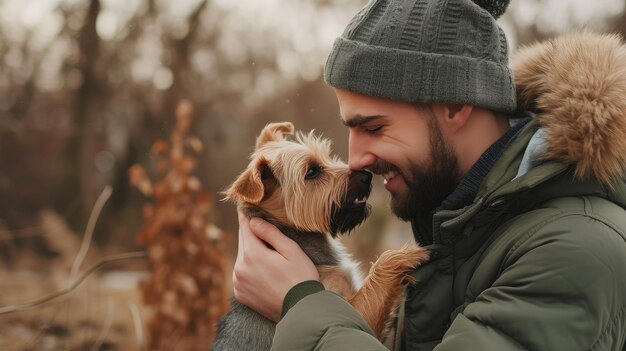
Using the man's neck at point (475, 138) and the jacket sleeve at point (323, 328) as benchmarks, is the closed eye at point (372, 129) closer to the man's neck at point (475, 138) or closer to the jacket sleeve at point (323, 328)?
the man's neck at point (475, 138)

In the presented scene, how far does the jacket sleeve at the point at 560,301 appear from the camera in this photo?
1.94m

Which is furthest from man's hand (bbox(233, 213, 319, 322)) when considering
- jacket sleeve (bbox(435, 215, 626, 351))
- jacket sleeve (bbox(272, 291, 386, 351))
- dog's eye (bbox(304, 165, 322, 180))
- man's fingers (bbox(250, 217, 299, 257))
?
jacket sleeve (bbox(435, 215, 626, 351))

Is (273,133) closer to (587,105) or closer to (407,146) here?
(407,146)

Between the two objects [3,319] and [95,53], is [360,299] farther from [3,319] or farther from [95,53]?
[95,53]

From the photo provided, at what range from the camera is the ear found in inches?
105

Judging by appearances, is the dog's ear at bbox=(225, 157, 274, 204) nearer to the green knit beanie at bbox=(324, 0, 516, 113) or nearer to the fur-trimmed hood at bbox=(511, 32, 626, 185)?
the green knit beanie at bbox=(324, 0, 516, 113)

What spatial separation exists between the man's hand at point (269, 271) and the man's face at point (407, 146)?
1.62 feet

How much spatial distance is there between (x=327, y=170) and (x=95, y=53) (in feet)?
23.8

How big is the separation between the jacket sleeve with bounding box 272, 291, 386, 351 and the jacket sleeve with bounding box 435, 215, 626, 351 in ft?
0.95

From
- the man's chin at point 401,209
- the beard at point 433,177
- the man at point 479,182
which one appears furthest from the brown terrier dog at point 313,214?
the beard at point 433,177

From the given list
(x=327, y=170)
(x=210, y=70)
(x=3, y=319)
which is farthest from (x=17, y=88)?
(x=327, y=170)

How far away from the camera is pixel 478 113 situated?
2713 mm

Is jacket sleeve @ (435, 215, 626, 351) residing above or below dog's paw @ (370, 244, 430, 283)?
above

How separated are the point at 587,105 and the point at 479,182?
47 centimetres
